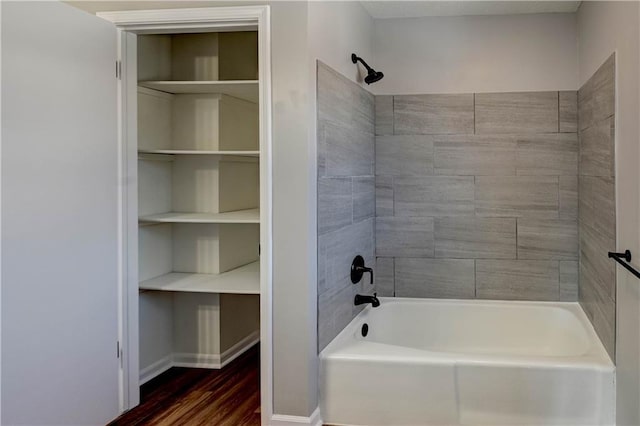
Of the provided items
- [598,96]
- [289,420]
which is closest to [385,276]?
[289,420]

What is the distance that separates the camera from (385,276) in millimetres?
3996

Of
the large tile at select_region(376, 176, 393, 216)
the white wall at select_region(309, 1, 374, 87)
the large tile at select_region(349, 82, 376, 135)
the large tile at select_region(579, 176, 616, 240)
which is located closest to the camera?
the large tile at select_region(579, 176, 616, 240)

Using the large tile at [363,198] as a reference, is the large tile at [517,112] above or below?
above

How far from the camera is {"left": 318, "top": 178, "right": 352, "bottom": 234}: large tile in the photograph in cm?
285

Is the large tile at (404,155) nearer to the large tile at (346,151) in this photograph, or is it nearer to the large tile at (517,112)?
the large tile at (346,151)

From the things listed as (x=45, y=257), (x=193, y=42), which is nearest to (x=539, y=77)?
(x=193, y=42)

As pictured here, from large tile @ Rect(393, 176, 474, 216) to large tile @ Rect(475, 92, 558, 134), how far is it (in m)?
0.38

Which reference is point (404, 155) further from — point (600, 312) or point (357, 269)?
point (600, 312)

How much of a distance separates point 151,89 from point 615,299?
2742 mm

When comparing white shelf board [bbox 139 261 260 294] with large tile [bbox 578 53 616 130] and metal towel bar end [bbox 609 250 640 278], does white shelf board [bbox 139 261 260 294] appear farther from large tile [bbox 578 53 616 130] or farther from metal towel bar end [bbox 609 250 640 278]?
large tile [bbox 578 53 616 130]

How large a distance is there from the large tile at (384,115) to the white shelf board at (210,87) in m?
0.82

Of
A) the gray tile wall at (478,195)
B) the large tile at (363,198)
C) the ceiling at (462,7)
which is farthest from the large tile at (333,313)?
the ceiling at (462,7)

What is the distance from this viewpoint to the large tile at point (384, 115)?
155 inches

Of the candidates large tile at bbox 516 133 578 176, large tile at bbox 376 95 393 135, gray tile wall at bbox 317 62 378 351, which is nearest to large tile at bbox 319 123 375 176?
gray tile wall at bbox 317 62 378 351
